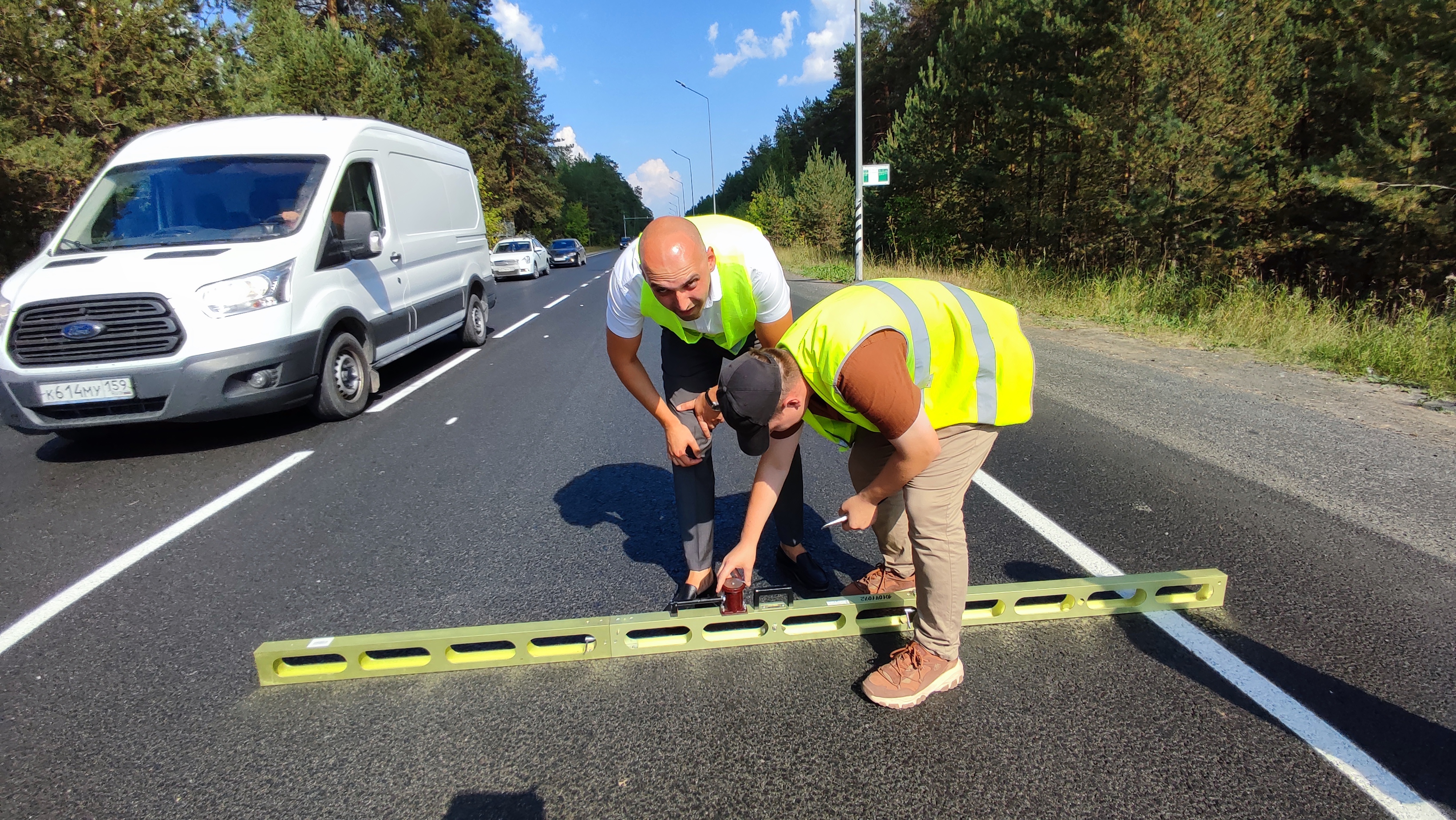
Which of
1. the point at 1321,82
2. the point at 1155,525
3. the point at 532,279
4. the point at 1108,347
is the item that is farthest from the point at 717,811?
the point at 532,279

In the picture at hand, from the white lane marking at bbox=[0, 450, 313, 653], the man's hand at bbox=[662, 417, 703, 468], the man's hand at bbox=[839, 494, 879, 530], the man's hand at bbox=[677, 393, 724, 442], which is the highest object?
the man's hand at bbox=[677, 393, 724, 442]

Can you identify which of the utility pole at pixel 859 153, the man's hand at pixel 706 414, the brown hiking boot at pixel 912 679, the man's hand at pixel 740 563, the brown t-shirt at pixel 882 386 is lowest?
the brown hiking boot at pixel 912 679

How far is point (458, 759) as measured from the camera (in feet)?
7.04

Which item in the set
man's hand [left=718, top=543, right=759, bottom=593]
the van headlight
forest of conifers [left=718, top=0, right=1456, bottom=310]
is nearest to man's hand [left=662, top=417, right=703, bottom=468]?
man's hand [left=718, top=543, right=759, bottom=593]

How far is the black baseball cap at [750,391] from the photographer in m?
1.89

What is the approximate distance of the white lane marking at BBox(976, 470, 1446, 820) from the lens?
188 centimetres

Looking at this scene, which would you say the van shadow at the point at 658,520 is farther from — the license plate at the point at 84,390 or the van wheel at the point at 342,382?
the license plate at the point at 84,390

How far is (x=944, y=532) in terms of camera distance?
2301 mm

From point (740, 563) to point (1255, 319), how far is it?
9451 mm

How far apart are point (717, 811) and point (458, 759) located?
821 millimetres

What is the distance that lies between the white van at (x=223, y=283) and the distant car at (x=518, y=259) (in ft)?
54.2

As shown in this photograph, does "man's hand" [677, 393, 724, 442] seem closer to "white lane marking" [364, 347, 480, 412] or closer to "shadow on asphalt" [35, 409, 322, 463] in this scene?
"shadow on asphalt" [35, 409, 322, 463]

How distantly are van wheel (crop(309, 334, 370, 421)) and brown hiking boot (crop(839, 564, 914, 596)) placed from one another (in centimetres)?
472

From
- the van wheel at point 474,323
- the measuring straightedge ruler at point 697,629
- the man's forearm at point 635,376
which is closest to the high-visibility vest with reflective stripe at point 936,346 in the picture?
the man's forearm at point 635,376
